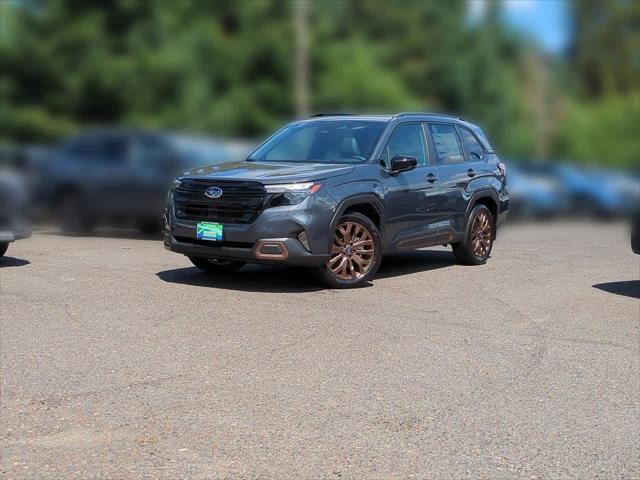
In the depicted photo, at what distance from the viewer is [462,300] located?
1045cm

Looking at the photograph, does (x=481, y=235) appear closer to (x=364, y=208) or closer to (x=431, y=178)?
(x=431, y=178)

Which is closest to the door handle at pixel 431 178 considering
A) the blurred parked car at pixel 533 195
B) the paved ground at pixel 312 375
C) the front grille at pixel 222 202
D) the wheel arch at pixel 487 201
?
the wheel arch at pixel 487 201

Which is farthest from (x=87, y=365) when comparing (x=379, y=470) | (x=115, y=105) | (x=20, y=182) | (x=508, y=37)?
(x=508, y=37)

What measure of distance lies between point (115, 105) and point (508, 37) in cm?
3095

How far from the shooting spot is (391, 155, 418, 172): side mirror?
11.1 meters

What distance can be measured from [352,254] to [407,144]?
1.83 metres

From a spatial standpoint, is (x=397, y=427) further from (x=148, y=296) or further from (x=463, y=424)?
(x=148, y=296)

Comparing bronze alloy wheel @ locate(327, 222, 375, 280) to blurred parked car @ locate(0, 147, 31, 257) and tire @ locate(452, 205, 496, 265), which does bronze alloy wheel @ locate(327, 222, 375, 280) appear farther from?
blurred parked car @ locate(0, 147, 31, 257)

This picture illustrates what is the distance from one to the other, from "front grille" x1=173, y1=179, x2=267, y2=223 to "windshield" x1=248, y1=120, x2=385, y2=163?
1.27 m

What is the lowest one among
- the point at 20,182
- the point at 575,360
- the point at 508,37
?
the point at 575,360

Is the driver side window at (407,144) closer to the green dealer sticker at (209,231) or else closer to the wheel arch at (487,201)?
the wheel arch at (487,201)

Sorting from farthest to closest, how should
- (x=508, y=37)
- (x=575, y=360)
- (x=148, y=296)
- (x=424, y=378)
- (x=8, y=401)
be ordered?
(x=508, y=37), (x=148, y=296), (x=575, y=360), (x=424, y=378), (x=8, y=401)

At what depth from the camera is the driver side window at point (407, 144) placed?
11391mm

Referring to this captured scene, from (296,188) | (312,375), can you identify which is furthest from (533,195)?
(312,375)
